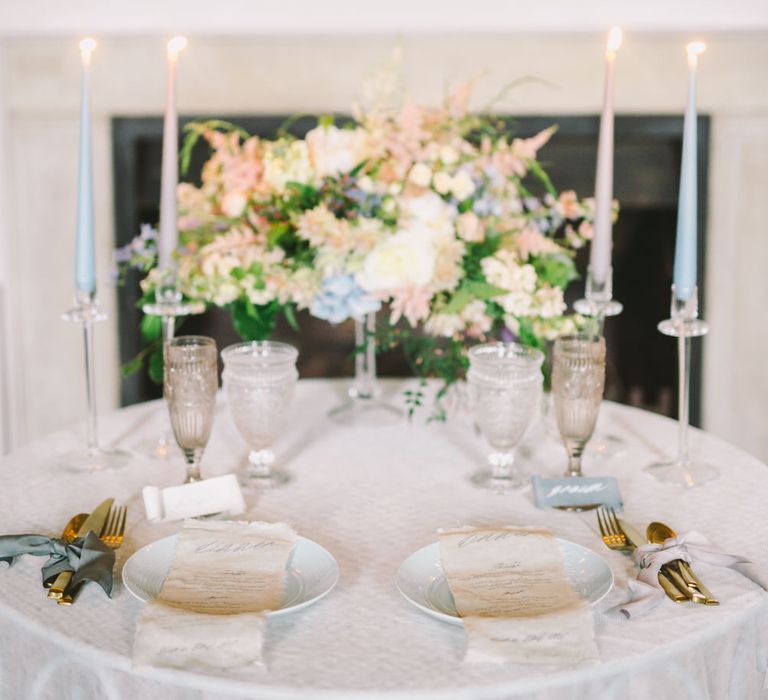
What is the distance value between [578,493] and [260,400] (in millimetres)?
450

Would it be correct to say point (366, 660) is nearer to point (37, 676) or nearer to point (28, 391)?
point (37, 676)

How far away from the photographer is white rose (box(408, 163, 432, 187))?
160 centimetres

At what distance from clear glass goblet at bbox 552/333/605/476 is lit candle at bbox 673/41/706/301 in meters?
0.15

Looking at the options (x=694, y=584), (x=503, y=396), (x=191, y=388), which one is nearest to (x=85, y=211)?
(x=191, y=388)

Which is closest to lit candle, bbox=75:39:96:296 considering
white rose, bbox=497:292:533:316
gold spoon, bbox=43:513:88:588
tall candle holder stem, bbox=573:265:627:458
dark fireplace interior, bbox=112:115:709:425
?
gold spoon, bbox=43:513:88:588

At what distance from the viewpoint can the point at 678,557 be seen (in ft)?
3.83

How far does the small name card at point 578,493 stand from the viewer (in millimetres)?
1412

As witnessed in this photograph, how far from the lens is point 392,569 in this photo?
4.04 feet

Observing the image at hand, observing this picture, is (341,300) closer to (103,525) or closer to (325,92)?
(103,525)

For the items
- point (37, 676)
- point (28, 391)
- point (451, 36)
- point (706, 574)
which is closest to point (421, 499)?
point (706, 574)

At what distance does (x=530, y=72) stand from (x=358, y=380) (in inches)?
57.8

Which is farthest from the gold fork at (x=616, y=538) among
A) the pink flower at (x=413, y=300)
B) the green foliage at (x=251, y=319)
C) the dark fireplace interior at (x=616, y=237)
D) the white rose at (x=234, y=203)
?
the dark fireplace interior at (x=616, y=237)

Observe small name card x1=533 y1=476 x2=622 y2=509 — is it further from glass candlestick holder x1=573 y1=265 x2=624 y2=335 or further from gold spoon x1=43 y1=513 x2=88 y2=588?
gold spoon x1=43 y1=513 x2=88 y2=588

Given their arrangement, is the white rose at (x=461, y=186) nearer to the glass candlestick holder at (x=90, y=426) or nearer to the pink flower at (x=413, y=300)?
the pink flower at (x=413, y=300)
